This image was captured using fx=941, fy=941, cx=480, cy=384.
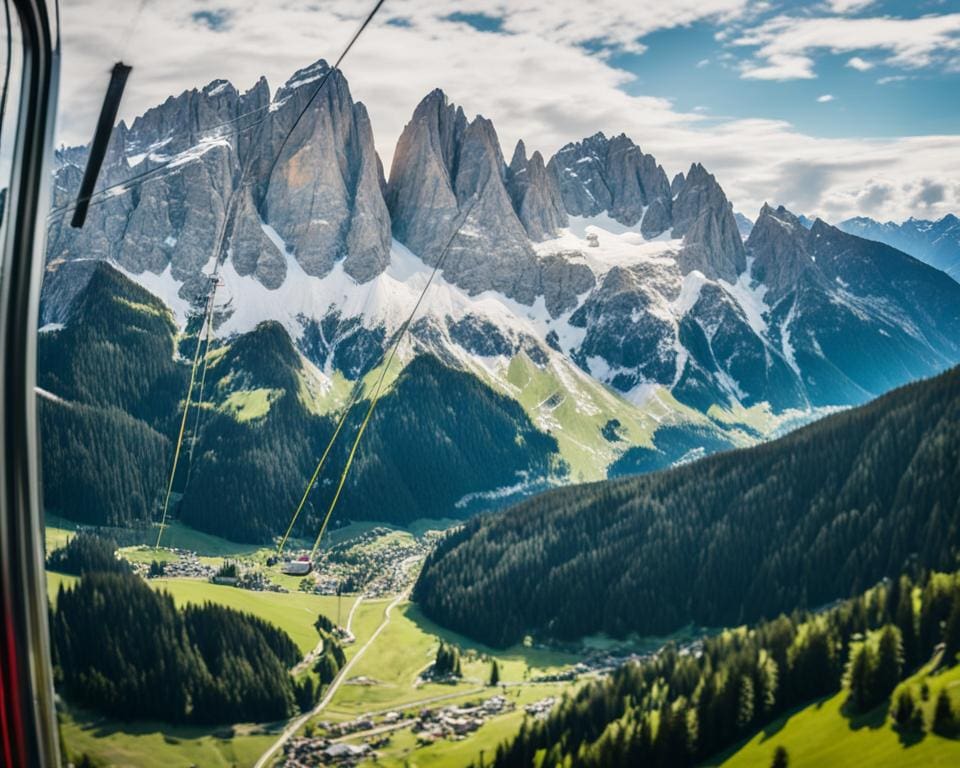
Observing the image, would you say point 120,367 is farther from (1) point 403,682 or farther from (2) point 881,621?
(2) point 881,621

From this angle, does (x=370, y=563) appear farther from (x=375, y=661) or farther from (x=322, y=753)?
(x=322, y=753)

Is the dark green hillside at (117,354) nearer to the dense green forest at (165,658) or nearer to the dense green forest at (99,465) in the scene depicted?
the dense green forest at (99,465)

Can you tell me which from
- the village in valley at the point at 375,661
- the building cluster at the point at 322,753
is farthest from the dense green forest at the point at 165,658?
the building cluster at the point at 322,753

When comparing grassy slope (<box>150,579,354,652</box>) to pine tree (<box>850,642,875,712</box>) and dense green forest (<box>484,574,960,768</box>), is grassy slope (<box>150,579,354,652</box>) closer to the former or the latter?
dense green forest (<box>484,574,960,768</box>)

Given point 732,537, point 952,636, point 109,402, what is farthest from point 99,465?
point 952,636

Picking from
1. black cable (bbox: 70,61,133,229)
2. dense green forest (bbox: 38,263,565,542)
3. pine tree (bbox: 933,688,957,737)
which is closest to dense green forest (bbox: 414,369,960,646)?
pine tree (bbox: 933,688,957,737)
